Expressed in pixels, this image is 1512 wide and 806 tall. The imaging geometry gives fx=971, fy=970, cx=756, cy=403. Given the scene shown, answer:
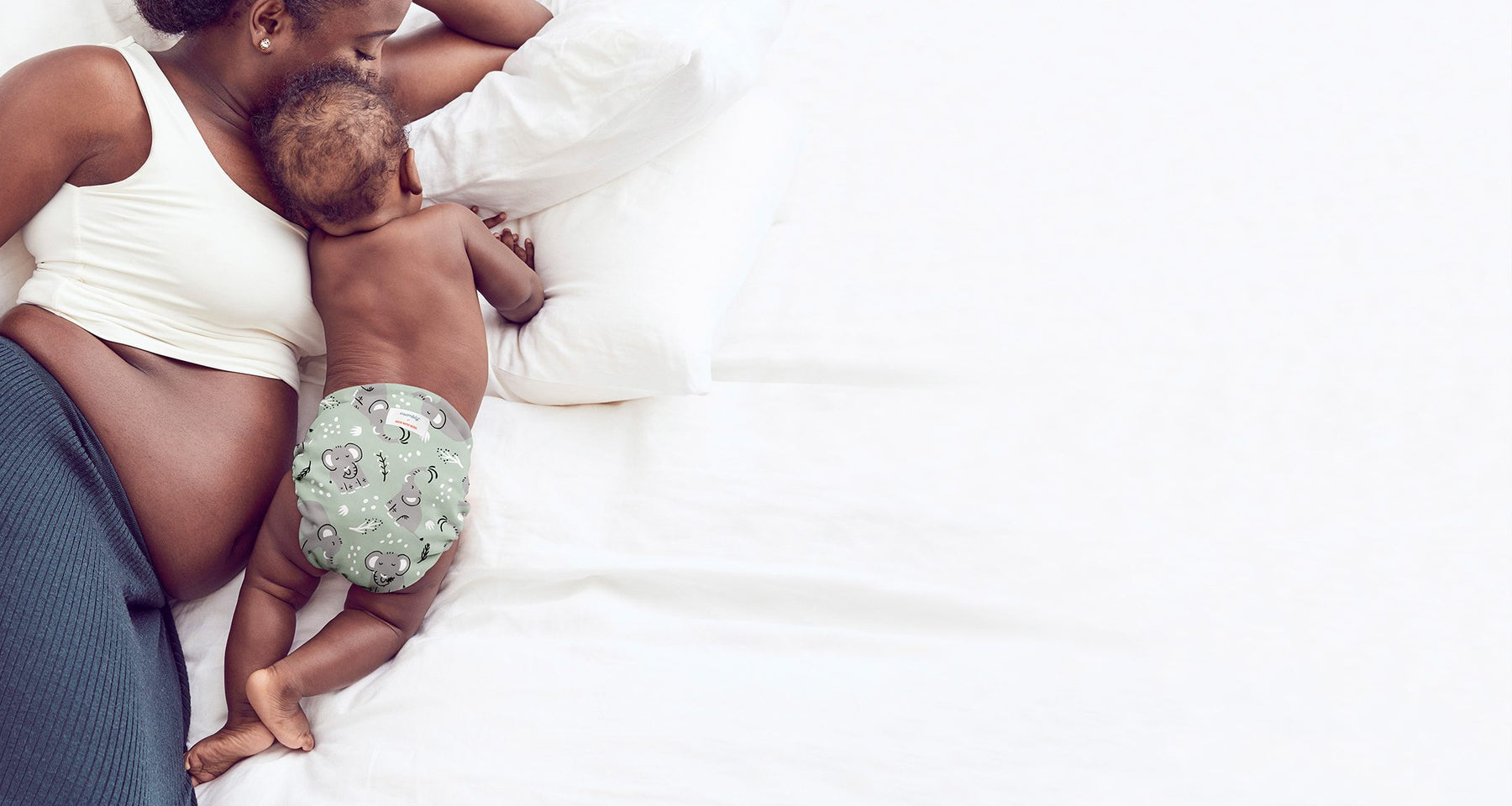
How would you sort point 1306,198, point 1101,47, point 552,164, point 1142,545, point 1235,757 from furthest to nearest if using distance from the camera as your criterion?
point 1101,47 < point 1306,198 < point 552,164 < point 1142,545 < point 1235,757

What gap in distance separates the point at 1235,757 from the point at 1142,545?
246mm

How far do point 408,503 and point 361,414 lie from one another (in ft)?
0.38

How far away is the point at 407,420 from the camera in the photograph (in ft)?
3.66

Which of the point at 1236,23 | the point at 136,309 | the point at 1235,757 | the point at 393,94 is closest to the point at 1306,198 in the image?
the point at 1236,23

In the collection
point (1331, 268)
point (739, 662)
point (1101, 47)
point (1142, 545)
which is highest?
point (1101, 47)

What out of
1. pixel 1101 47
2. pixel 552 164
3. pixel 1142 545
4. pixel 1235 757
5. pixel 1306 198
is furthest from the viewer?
pixel 1101 47

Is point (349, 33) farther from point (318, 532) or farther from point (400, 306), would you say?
point (318, 532)

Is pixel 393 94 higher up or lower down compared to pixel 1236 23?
→ lower down

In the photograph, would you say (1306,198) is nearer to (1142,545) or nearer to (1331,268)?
(1331,268)

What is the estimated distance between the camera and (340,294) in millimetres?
1189

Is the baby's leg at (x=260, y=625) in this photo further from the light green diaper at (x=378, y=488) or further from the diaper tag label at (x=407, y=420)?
the diaper tag label at (x=407, y=420)

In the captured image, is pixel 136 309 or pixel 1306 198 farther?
pixel 1306 198

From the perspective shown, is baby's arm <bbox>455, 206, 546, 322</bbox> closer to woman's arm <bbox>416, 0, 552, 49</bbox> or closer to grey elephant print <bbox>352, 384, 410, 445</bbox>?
grey elephant print <bbox>352, 384, 410, 445</bbox>

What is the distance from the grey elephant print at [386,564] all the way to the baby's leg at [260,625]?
102mm
